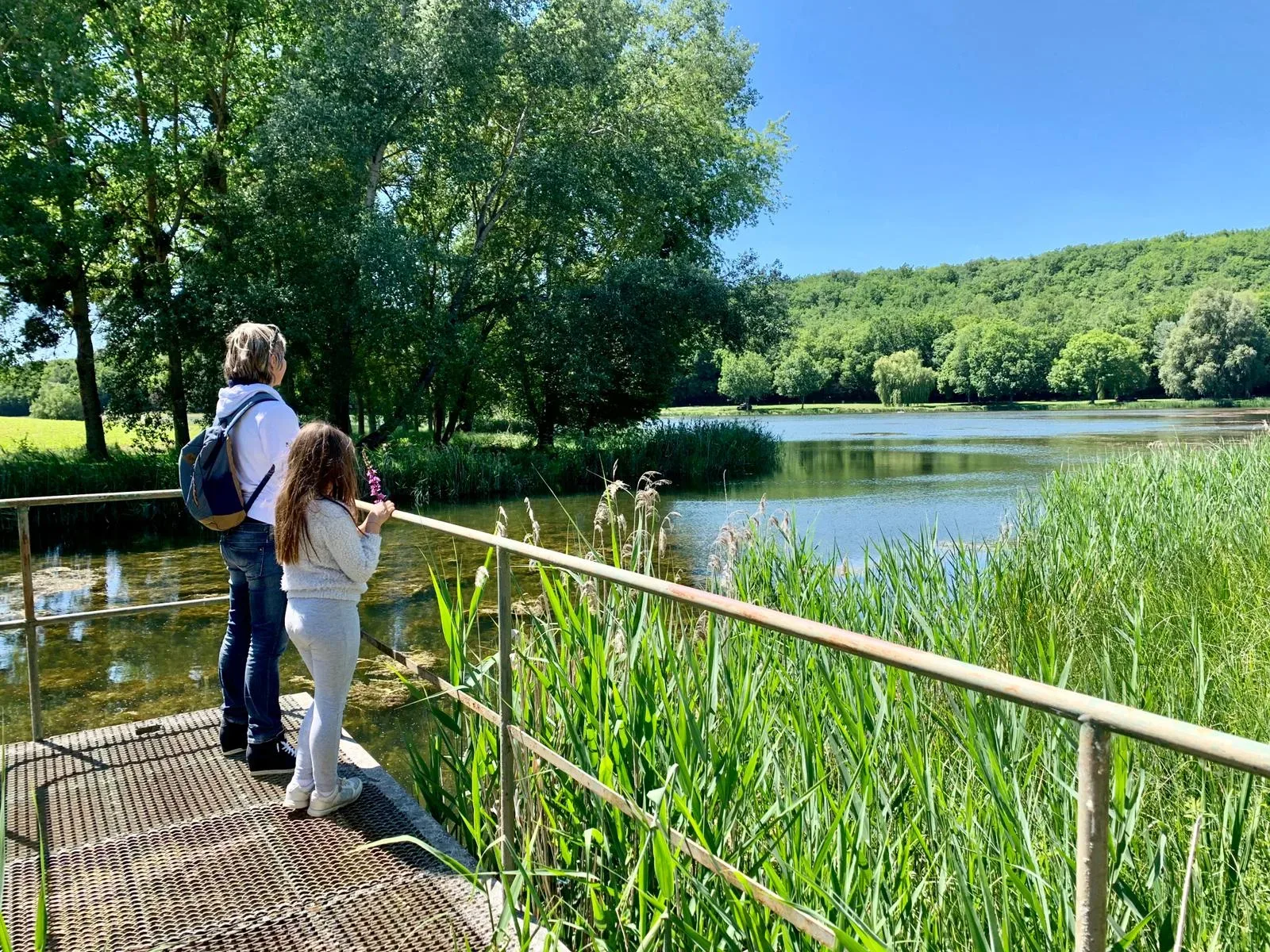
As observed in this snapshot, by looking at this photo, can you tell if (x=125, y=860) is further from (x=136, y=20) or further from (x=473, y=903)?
(x=136, y=20)

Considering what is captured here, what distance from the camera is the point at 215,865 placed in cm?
300

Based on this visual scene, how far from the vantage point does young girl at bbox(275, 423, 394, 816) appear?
3068 mm

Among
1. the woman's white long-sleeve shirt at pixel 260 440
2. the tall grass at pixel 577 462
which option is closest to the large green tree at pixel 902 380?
the tall grass at pixel 577 462

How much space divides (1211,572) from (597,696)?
5492mm

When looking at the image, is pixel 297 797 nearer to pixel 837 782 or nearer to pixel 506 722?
pixel 506 722

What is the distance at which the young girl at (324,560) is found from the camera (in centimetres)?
307

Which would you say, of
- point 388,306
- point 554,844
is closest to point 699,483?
point 388,306

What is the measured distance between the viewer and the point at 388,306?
2072 centimetres

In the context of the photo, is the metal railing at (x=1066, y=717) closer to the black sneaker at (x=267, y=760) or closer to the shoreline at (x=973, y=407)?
the black sneaker at (x=267, y=760)

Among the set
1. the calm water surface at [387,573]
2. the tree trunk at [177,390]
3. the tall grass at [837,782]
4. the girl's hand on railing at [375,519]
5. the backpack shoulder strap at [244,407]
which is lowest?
the calm water surface at [387,573]

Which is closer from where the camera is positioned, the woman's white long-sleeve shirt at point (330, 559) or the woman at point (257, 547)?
the woman's white long-sleeve shirt at point (330, 559)

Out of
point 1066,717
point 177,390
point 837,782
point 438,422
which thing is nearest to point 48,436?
point 177,390

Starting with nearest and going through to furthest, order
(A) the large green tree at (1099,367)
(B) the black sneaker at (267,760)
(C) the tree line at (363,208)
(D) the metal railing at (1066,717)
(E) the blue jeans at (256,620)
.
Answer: (D) the metal railing at (1066,717), (E) the blue jeans at (256,620), (B) the black sneaker at (267,760), (C) the tree line at (363,208), (A) the large green tree at (1099,367)

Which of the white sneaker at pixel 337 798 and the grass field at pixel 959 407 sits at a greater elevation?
the grass field at pixel 959 407
